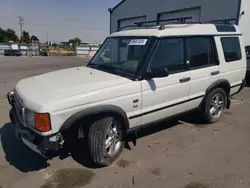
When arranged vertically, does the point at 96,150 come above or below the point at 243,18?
below

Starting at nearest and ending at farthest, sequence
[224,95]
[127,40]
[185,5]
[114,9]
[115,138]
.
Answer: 1. [115,138]
2. [127,40]
3. [224,95]
4. [185,5]
5. [114,9]

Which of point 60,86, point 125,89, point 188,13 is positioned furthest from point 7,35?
point 125,89

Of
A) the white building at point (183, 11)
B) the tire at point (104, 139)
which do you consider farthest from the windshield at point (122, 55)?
the white building at point (183, 11)

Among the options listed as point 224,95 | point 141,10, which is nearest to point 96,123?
point 224,95

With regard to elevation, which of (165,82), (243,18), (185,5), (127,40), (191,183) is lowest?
(191,183)

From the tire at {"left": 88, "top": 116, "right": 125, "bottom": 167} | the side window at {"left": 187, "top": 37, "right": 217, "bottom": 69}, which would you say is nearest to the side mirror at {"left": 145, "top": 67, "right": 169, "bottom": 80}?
the tire at {"left": 88, "top": 116, "right": 125, "bottom": 167}

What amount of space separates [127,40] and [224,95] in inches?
97.9

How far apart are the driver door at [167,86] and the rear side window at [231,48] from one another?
1257 millimetres

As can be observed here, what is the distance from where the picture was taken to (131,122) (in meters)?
3.33

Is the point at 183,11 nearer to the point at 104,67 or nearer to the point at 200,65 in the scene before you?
the point at 200,65

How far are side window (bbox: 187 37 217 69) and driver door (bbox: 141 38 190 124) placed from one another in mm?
221

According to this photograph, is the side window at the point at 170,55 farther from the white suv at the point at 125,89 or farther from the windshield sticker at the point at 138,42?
the windshield sticker at the point at 138,42

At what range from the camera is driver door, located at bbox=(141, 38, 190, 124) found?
3371 mm

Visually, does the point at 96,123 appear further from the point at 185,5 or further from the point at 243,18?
the point at 185,5
